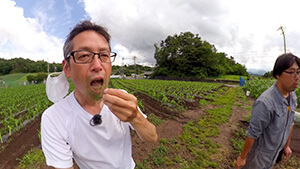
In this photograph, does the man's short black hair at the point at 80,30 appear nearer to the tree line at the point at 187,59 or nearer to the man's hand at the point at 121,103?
the man's hand at the point at 121,103

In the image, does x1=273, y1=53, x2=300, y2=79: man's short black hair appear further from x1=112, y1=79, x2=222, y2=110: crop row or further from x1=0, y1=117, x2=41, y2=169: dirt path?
x1=112, y1=79, x2=222, y2=110: crop row

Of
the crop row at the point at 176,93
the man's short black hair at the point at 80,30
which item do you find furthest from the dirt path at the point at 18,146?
the crop row at the point at 176,93

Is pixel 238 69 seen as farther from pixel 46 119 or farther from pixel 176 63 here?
pixel 46 119

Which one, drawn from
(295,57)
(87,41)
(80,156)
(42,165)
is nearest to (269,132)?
(295,57)

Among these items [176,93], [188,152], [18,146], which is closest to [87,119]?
[188,152]

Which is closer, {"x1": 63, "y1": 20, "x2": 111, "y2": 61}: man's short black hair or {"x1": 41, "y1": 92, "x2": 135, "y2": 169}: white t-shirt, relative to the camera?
{"x1": 41, "y1": 92, "x2": 135, "y2": 169}: white t-shirt

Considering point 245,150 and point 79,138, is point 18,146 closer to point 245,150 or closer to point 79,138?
point 79,138

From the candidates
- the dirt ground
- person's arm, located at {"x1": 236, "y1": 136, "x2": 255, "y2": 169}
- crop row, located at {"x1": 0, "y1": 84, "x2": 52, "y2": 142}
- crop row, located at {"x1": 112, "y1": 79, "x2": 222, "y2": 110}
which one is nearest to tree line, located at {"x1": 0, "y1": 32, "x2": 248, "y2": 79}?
crop row, located at {"x1": 112, "y1": 79, "x2": 222, "y2": 110}
